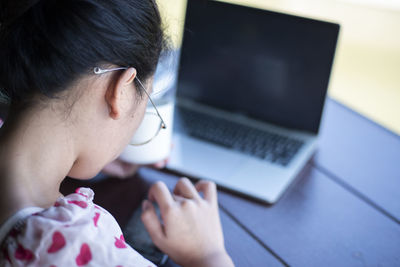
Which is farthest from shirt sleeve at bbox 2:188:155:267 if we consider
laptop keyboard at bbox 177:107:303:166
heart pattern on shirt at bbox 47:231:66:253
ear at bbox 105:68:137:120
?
laptop keyboard at bbox 177:107:303:166

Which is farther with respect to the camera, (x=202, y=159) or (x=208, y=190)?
(x=202, y=159)

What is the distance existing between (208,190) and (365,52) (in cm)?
266

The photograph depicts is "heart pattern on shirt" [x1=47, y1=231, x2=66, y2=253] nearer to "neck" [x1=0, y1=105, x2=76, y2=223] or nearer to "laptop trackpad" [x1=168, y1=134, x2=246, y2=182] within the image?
"neck" [x1=0, y1=105, x2=76, y2=223]

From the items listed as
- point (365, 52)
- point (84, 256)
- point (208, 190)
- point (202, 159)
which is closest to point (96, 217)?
point (84, 256)

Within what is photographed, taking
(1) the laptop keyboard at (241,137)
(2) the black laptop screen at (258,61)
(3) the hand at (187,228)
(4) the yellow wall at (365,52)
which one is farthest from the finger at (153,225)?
(4) the yellow wall at (365,52)

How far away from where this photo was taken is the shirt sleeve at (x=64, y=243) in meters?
0.47

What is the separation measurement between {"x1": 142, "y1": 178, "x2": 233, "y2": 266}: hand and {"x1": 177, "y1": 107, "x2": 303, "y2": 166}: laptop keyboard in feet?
0.86

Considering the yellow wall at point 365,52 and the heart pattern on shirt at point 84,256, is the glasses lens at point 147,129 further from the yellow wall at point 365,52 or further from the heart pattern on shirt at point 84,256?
the yellow wall at point 365,52

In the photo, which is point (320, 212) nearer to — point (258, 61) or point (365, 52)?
point (258, 61)

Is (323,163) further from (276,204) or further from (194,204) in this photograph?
(194,204)

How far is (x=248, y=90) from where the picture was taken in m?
1.09

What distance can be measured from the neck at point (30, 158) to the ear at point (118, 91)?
7 centimetres

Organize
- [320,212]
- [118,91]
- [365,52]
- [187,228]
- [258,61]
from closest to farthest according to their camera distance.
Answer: [118,91] < [187,228] < [320,212] < [258,61] < [365,52]

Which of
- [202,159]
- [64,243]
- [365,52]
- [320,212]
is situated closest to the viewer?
[64,243]
